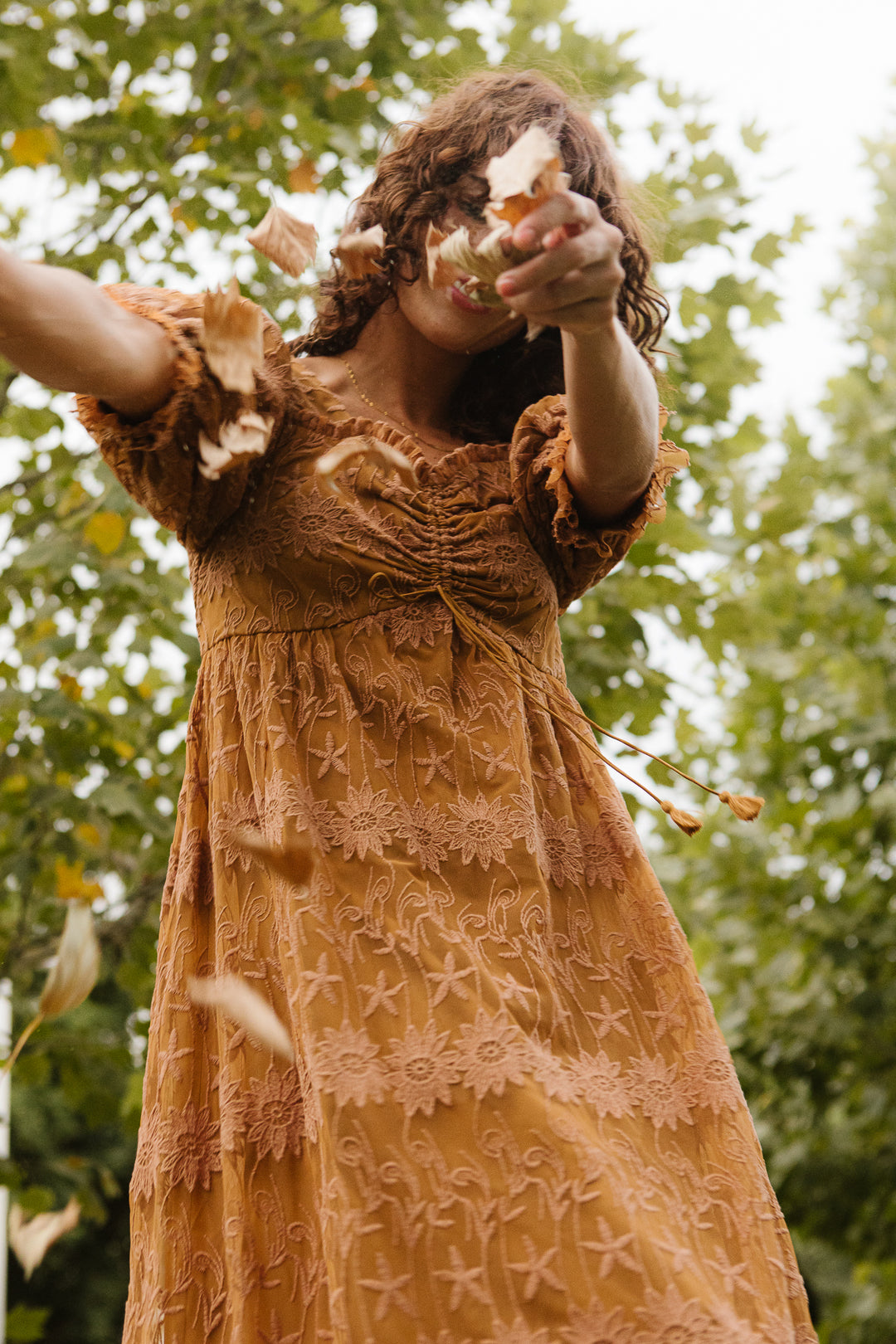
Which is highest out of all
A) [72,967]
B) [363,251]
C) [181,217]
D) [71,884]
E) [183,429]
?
[181,217]

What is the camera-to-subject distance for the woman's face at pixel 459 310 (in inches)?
50.9

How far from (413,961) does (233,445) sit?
1.47 feet

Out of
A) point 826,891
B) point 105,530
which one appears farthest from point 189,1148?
point 826,891

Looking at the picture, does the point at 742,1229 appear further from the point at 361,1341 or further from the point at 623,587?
the point at 623,587

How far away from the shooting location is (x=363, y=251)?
4.30 feet

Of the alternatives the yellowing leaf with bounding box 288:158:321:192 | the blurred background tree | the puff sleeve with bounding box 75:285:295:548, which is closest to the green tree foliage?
the blurred background tree

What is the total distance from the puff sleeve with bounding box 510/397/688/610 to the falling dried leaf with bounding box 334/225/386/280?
0.75ft

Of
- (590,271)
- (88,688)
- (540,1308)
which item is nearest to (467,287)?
(590,271)

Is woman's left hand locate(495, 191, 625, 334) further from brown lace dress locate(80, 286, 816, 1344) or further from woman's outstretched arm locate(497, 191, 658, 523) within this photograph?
brown lace dress locate(80, 286, 816, 1344)

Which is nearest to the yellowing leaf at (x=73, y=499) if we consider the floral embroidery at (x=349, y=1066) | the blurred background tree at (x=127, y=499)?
the blurred background tree at (x=127, y=499)

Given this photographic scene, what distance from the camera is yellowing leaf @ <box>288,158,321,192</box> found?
2645 millimetres

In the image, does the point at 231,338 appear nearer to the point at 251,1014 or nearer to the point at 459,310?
the point at 459,310

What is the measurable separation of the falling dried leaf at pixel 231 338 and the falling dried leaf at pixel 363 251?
27cm

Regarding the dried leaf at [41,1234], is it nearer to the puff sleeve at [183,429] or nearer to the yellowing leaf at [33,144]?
the puff sleeve at [183,429]
